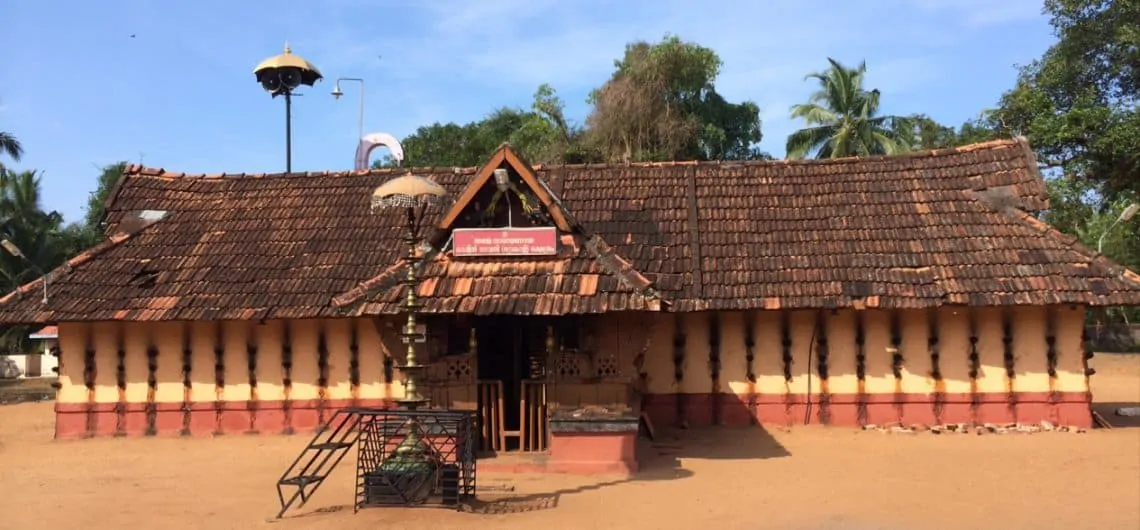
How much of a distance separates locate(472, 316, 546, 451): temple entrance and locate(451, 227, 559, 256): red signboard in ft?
3.18

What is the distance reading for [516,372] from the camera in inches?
→ 459

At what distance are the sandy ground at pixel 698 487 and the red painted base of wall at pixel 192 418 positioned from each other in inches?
13.0

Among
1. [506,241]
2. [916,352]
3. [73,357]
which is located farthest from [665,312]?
[73,357]

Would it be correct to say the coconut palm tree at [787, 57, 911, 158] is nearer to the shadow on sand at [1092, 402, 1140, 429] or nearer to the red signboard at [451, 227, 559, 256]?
the shadow on sand at [1092, 402, 1140, 429]

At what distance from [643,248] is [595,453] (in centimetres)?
416

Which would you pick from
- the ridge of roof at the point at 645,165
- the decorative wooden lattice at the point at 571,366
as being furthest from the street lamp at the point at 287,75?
the decorative wooden lattice at the point at 571,366

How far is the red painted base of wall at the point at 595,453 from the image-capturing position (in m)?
9.68

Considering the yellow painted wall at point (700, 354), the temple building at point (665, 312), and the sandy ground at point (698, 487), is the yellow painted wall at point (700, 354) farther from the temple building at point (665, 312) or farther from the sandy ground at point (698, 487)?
the sandy ground at point (698, 487)

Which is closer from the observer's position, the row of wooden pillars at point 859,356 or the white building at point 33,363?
the row of wooden pillars at point 859,356

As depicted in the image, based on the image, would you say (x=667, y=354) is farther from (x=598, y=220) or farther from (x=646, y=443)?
(x=598, y=220)

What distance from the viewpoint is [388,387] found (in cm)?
1286

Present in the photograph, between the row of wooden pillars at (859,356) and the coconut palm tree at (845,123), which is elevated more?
the coconut palm tree at (845,123)

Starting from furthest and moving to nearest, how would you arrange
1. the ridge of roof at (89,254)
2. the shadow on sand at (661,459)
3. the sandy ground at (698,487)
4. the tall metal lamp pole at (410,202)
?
the ridge of roof at (89,254) < the tall metal lamp pole at (410,202) < the shadow on sand at (661,459) < the sandy ground at (698,487)

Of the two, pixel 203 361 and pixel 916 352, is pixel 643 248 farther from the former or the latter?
pixel 203 361
